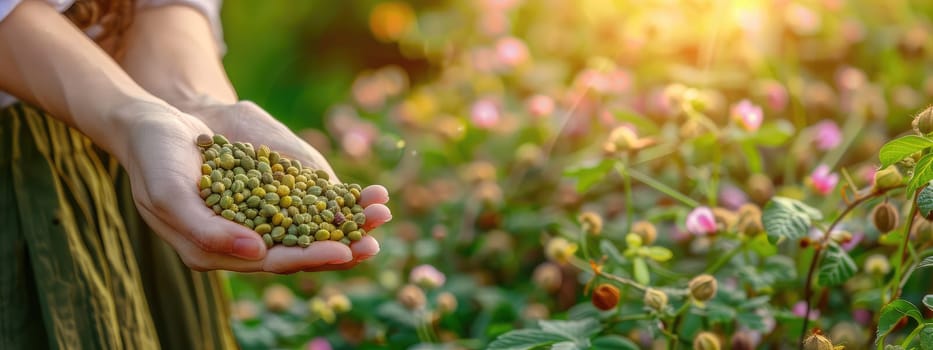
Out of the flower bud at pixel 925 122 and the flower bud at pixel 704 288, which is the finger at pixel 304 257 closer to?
the flower bud at pixel 704 288

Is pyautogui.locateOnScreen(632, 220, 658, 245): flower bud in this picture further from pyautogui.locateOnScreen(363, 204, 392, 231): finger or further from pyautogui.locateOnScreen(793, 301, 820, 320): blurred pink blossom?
pyautogui.locateOnScreen(363, 204, 392, 231): finger

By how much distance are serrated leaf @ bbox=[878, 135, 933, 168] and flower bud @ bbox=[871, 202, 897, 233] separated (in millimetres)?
170

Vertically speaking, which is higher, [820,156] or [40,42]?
[40,42]

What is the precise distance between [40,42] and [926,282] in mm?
1189

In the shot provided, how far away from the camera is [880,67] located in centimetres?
196

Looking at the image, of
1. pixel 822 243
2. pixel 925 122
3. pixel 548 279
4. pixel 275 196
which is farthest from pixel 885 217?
pixel 275 196

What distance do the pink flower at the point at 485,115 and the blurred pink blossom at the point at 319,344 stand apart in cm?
55

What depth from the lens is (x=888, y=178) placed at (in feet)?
3.26

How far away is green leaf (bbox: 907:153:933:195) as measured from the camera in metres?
0.87

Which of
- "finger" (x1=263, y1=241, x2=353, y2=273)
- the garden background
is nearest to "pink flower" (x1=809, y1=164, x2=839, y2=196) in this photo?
the garden background

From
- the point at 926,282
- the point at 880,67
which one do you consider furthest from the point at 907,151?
the point at 880,67

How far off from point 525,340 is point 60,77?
0.56 meters

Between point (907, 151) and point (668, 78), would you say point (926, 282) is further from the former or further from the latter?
point (668, 78)

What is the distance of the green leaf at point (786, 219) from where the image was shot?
101 cm
